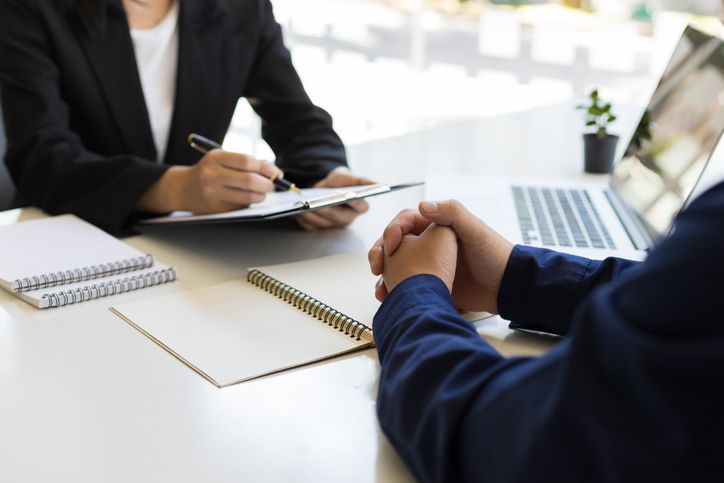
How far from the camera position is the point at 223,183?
1.19 metres

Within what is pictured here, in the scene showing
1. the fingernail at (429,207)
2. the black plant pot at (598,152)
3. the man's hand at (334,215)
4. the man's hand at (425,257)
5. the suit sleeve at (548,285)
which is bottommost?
the black plant pot at (598,152)

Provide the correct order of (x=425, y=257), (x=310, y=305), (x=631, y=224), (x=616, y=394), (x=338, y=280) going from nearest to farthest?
(x=616, y=394), (x=425, y=257), (x=310, y=305), (x=338, y=280), (x=631, y=224)

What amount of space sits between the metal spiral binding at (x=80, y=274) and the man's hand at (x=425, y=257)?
348 millimetres

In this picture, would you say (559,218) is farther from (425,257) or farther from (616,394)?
(616,394)

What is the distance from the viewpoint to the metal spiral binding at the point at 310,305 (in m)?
0.92

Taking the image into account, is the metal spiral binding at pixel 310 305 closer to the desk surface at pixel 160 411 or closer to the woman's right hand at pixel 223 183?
the desk surface at pixel 160 411

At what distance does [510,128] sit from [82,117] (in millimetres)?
978

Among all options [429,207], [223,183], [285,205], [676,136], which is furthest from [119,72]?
[676,136]

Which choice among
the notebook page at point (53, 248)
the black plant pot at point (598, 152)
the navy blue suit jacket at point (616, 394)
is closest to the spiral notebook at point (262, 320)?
the notebook page at point (53, 248)

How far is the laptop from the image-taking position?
4.05 feet

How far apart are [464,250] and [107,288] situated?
1.37 feet

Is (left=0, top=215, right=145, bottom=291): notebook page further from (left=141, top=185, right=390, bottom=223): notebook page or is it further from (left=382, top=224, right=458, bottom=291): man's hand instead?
(left=382, top=224, right=458, bottom=291): man's hand

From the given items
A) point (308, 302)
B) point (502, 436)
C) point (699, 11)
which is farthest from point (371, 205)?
point (699, 11)

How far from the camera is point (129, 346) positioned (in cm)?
89
